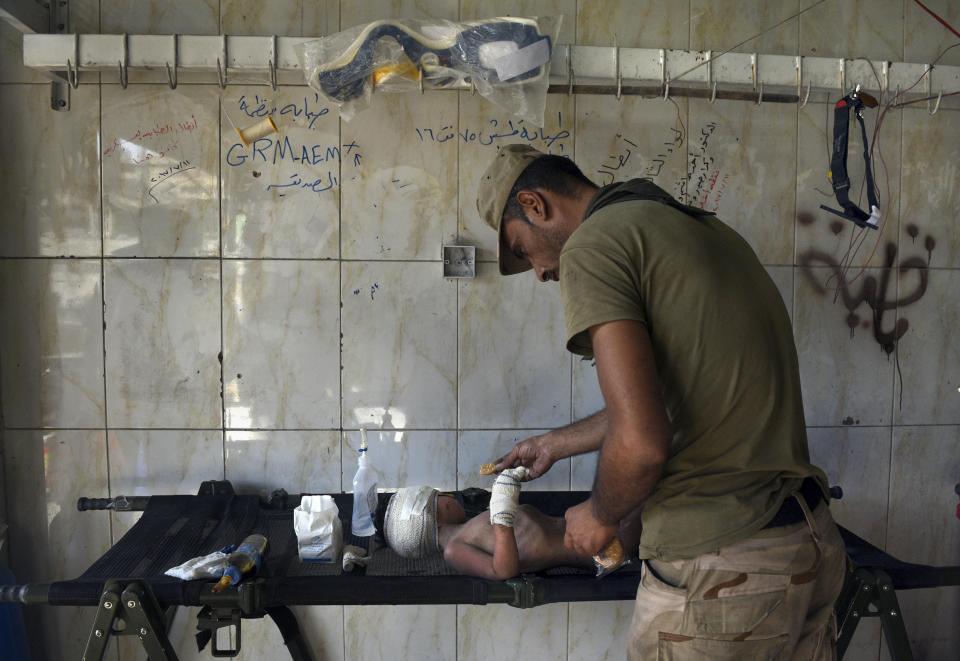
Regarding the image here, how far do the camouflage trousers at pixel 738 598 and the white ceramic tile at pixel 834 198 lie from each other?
5.47 ft

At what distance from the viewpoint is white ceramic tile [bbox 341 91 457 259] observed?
9.04 ft

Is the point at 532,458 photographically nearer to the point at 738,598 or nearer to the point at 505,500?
the point at 505,500

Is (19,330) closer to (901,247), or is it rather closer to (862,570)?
(862,570)

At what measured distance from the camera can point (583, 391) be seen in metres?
2.88

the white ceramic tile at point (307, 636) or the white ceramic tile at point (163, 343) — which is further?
the white ceramic tile at point (307, 636)

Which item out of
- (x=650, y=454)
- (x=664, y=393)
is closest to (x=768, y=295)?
(x=664, y=393)

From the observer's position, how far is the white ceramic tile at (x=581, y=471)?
2.88 meters

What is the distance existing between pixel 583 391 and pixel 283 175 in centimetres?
144

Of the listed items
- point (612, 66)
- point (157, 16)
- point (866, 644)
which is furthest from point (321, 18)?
point (866, 644)

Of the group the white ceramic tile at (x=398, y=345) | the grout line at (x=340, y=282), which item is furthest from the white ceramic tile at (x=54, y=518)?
the white ceramic tile at (x=398, y=345)

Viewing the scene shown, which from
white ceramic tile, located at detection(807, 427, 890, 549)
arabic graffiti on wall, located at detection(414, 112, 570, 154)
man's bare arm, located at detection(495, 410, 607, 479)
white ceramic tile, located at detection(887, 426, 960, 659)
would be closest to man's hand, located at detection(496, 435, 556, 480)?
man's bare arm, located at detection(495, 410, 607, 479)

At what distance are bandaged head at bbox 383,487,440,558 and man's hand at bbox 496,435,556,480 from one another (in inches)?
11.9

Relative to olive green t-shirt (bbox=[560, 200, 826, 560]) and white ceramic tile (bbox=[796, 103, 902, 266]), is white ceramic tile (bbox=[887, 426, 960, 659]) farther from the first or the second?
olive green t-shirt (bbox=[560, 200, 826, 560])

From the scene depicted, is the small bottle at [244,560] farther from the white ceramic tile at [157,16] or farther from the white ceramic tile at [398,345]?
the white ceramic tile at [157,16]
